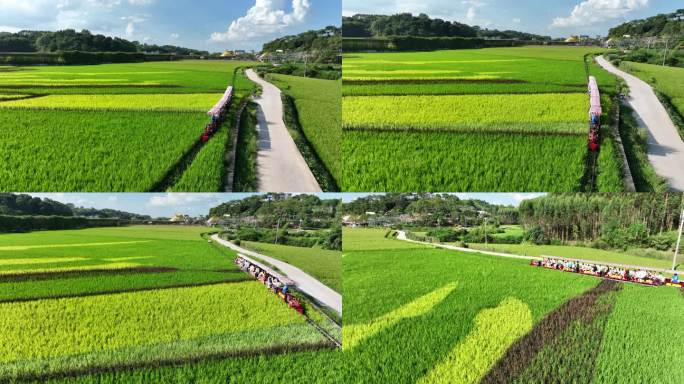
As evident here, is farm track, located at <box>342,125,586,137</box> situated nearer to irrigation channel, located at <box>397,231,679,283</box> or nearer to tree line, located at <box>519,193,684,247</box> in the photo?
tree line, located at <box>519,193,684,247</box>

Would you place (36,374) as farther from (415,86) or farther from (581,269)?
(581,269)

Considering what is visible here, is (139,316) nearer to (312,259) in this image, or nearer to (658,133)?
(312,259)

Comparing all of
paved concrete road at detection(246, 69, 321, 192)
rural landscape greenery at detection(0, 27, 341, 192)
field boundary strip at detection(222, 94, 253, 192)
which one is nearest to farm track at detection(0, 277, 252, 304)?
rural landscape greenery at detection(0, 27, 341, 192)

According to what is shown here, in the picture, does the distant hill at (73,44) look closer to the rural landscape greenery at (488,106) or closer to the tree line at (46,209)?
the tree line at (46,209)

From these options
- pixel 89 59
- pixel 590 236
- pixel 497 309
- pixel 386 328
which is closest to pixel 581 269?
pixel 590 236

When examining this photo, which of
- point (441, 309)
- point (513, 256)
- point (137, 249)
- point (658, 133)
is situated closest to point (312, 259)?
point (441, 309)

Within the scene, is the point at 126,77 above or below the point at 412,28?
below

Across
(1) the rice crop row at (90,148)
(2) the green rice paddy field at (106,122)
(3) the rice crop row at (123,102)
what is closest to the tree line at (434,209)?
(2) the green rice paddy field at (106,122)
